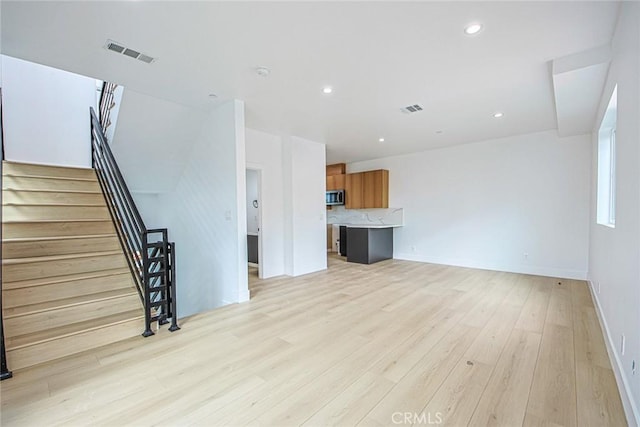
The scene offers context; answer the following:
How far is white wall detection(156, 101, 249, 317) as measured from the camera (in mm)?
3816

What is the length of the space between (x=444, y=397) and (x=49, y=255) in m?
4.02

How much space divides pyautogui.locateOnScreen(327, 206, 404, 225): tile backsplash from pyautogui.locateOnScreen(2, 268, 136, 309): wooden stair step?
5826mm

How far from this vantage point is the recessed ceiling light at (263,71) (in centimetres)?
287

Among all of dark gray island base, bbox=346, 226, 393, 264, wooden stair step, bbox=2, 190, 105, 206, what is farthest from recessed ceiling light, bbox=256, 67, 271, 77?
dark gray island base, bbox=346, 226, 393, 264

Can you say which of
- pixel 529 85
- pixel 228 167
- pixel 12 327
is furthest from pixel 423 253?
pixel 12 327

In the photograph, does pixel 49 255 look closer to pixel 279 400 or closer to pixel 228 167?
pixel 228 167

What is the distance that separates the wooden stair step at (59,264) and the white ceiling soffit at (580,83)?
5.08 m


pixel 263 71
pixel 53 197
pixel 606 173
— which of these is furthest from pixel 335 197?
pixel 53 197

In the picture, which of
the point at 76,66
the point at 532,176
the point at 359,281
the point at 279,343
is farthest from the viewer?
the point at 532,176

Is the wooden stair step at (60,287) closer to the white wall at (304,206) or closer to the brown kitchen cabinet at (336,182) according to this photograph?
the white wall at (304,206)

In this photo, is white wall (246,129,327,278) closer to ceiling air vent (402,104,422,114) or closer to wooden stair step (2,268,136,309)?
ceiling air vent (402,104,422,114)

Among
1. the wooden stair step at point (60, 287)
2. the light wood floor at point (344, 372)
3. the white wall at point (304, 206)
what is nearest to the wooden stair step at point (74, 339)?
the light wood floor at point (344, 372)

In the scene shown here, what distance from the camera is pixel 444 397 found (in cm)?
186

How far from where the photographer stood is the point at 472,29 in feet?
7.34
